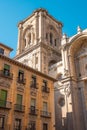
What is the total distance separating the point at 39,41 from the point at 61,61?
8660 millimetres

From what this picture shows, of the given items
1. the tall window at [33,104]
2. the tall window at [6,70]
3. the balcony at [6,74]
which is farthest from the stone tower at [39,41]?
the balcony at [6,74]

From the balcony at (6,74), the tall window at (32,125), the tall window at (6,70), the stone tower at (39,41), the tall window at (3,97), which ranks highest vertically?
the stone tower at (39,41)

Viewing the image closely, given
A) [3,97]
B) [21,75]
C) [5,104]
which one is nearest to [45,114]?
[21,75]

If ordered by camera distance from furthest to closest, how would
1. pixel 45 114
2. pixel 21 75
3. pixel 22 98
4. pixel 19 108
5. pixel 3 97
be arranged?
1. pixel 45 114
2. pixel 21 75
3. pixel 22 98
4. pixel 19 108
5. pixel 3 97

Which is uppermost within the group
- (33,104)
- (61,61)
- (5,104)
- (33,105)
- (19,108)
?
(61,61)

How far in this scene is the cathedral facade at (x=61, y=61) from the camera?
2940 centimetres

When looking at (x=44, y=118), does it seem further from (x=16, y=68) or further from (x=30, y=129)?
(x=16, y=68)

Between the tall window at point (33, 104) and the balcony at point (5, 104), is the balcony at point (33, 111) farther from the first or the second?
the balcony at point (5, 104)

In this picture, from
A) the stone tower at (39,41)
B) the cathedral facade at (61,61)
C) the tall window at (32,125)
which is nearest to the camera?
the tall window at (32,125)

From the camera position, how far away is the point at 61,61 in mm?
35875

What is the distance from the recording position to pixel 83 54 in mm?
33688

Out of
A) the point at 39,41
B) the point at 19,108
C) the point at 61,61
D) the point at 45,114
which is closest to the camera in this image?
the point at 19,108

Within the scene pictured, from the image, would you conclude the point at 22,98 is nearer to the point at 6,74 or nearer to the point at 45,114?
the point at 6,74

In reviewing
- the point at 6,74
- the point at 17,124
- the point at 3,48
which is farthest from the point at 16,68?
the point at 17,124
